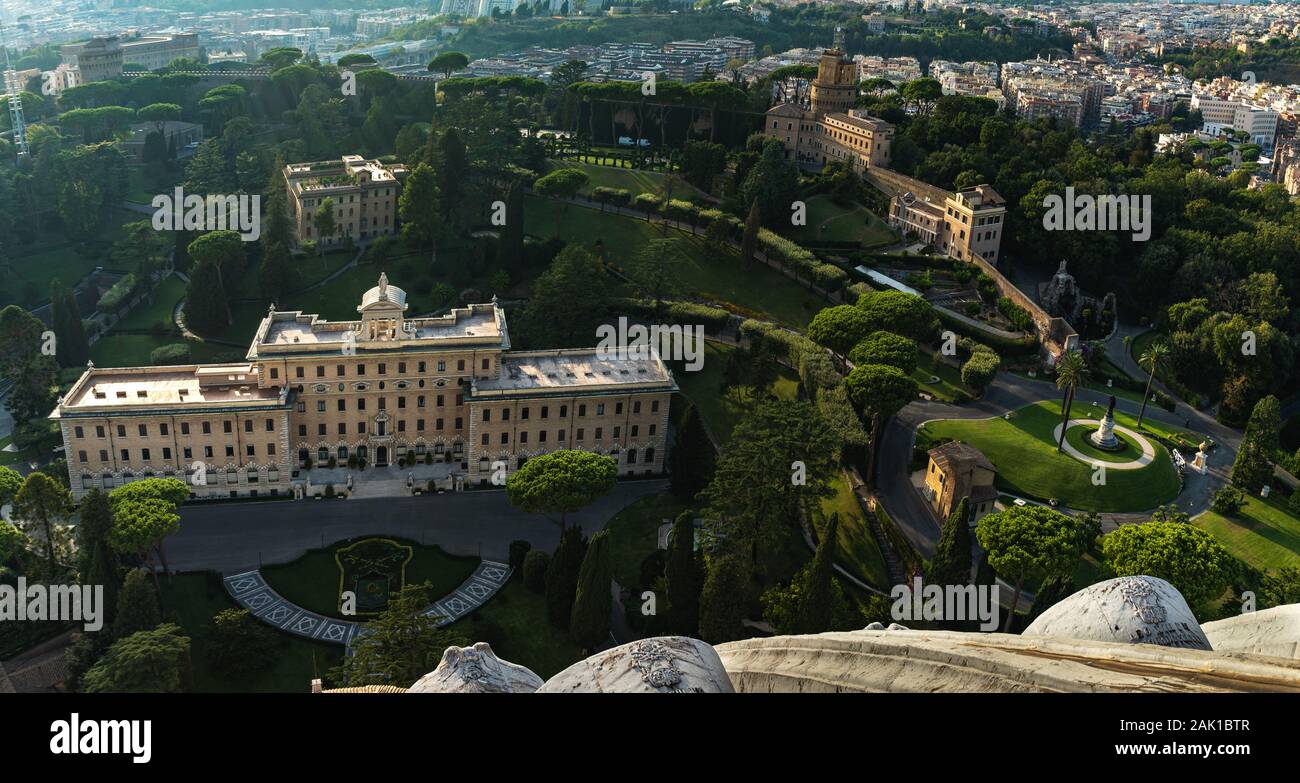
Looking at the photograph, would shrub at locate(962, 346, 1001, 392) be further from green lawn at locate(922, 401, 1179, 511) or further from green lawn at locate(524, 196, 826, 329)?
green lawn at locate(524, 196, 826, 329)

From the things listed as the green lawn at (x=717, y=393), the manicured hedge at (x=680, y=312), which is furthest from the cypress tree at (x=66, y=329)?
the green lawn at (x=717, y=393)

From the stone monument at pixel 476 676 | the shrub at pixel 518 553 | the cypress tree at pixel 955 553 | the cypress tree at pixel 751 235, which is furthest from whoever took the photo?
the cypress tree at pixel 751 235

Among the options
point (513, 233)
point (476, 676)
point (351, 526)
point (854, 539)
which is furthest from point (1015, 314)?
point (476, 676)

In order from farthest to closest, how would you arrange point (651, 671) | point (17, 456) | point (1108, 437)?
1. point (1108, 437)
2. point (17, 456)
3. point (651, 671)

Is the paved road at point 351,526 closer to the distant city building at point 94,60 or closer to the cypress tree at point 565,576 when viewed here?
the cypress tree at point 565,576

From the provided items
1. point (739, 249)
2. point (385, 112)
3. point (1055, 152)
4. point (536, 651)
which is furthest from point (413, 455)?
point (1055, 152)

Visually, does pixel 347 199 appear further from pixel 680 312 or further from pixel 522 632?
pixel 522 632

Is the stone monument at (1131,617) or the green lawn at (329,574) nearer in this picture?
the stone monument at (1131,617)
